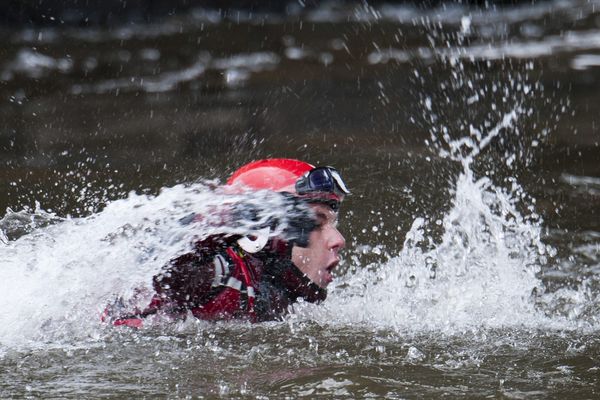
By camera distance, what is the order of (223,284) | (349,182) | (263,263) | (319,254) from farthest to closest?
(349,182)
(319,254)
(263,263)
(223,284)

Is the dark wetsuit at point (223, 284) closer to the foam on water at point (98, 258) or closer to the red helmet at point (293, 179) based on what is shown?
the foam on water at point (98, 258)

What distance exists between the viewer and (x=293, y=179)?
4.13 metres

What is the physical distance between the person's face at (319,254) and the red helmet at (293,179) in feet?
0.29

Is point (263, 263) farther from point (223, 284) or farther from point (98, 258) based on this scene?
point (98, 258)

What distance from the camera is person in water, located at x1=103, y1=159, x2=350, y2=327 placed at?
12.2 feet

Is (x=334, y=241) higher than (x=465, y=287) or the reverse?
higher

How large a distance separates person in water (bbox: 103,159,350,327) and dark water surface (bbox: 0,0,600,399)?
9 cm

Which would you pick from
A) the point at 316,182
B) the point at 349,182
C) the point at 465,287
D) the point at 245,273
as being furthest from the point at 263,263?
the point at 349,182

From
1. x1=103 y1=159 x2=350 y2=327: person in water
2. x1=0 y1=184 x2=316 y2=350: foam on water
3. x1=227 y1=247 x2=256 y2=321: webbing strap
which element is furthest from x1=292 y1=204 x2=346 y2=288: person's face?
x1=227 y1=247 x2=256 y2=321: webbing strap

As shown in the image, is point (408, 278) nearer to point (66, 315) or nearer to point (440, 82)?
point (66, 315)

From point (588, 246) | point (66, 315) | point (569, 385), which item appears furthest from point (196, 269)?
point (588, 246)

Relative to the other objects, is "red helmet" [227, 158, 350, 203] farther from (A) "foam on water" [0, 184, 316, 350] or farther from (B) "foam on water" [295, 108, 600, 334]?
(B) "foam on water" [295, 108, 600, 334]

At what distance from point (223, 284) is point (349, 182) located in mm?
3180

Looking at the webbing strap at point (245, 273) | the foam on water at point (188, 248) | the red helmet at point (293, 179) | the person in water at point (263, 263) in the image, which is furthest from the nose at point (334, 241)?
the webbing strap at point (245, 273)
